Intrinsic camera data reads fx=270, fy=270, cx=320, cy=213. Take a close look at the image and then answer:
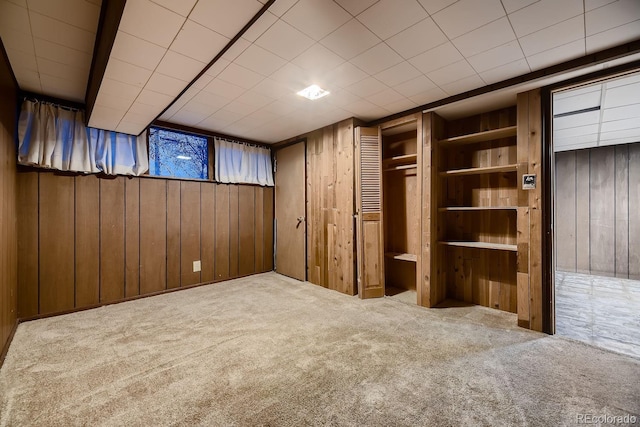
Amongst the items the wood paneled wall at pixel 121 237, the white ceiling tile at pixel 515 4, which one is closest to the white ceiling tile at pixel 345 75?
the white ceiling tile at pixel 515 4

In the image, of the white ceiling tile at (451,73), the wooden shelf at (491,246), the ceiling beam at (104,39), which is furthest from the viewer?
the wooden shelf at (491,246)

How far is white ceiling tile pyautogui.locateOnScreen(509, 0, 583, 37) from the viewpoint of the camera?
173 centimetres

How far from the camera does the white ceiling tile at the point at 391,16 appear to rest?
1763 mm

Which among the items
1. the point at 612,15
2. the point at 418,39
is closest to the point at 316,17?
the point at 418,39

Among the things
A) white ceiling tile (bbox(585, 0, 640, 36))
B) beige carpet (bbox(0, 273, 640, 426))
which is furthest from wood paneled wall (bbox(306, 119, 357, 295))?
white ceiling tile (bbox(585, 0, 640, 36))

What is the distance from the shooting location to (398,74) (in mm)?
2639

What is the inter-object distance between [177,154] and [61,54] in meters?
1.98

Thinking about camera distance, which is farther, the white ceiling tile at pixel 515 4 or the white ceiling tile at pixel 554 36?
the white ceiling tile at pixel 554 36

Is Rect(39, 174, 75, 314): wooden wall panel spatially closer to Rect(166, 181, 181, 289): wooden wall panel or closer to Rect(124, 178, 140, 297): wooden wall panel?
Rect(124, 178, 140, 297): wooden wall panel

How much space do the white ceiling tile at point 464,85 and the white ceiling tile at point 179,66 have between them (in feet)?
7.96

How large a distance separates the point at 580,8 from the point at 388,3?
1.24 metres

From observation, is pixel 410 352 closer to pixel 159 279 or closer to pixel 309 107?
pixel 309 107

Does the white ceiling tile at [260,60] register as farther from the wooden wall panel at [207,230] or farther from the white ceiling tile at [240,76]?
the wooden wall panel at [207,230]

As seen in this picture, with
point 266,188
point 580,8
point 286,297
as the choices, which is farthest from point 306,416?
point 266,188
